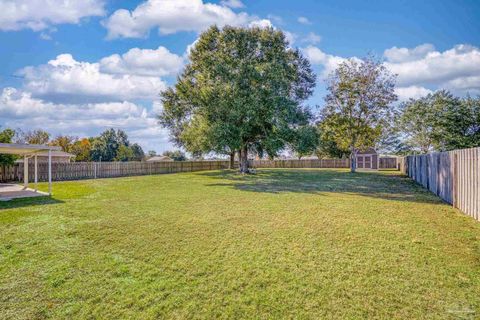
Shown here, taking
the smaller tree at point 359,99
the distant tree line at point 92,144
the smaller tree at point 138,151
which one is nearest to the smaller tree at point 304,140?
the smaller tree at point 359,99

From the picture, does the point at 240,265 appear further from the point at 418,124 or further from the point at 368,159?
the point at 418,124

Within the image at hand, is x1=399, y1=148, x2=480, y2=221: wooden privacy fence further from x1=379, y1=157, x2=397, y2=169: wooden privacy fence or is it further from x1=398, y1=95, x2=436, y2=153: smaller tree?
x1=379, y1=157, x2=397, y2=169: wooden privacy fence

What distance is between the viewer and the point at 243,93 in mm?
17891

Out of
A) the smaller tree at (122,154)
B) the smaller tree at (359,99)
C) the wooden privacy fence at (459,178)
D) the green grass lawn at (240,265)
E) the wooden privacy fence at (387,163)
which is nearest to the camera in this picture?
the green grass lawn at (240,265)

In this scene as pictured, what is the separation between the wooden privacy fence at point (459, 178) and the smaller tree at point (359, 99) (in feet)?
50.0

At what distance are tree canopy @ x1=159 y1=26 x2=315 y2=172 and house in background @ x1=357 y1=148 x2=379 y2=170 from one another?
15.0 meters

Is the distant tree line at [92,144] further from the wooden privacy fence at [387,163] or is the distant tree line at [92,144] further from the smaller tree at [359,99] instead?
the wooden privacy fence at [387,163]

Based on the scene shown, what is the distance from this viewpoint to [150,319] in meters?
2.77

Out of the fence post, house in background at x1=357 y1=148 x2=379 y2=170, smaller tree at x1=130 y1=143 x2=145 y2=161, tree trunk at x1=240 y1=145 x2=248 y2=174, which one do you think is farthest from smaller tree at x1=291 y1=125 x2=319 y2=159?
smaller tree at x1=130 y1=143 x2=145 y2=161

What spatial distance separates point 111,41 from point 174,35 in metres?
3.88

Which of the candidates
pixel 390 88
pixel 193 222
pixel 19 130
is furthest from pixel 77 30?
pixel 19 130

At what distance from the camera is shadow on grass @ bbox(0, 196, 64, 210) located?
818 cm

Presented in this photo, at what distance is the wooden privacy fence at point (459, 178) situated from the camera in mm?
6035

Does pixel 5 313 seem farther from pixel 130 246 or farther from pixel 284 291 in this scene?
pixel 284 291
